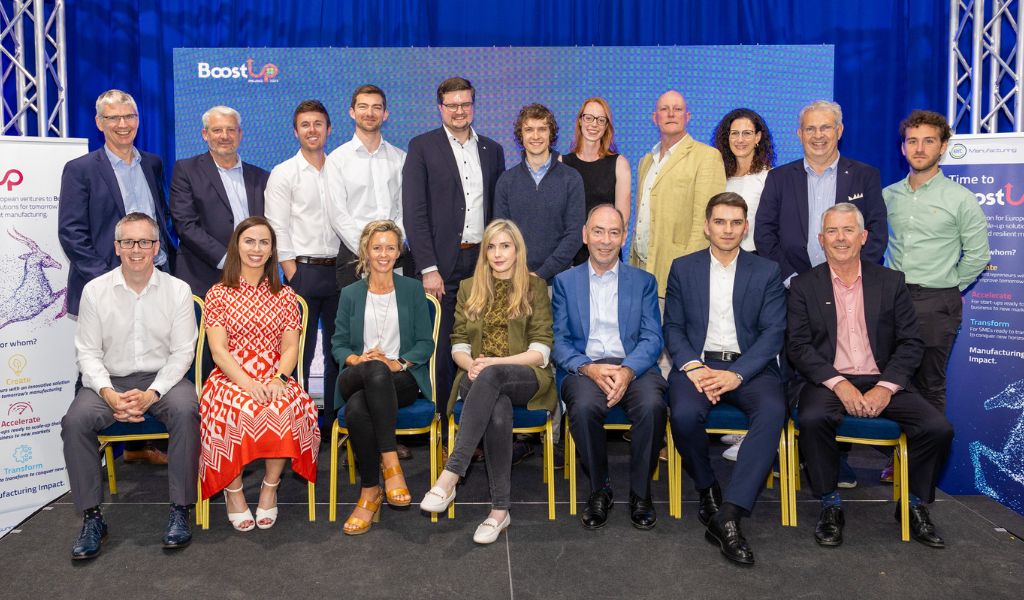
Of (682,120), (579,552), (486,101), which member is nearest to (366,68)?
(486,101)

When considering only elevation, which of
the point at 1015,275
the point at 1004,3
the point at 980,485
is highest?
the point at 1004,3

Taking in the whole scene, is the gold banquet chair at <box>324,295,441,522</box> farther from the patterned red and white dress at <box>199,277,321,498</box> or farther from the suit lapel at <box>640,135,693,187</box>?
the suit lapel at <box>640,135,693,187</box>

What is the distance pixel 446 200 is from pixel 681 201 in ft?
4.23

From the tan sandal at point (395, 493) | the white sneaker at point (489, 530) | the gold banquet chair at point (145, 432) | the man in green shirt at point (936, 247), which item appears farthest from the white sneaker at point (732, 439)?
the gold banquet chair at point (145, 432)

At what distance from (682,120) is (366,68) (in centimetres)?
235

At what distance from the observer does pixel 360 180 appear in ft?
13.5

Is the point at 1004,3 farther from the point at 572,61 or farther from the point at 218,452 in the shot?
the point at 218,452

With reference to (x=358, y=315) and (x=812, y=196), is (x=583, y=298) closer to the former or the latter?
(x=358, y=315)

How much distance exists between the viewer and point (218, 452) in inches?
127

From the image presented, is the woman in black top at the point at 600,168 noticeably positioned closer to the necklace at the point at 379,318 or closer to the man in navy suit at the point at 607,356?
the man in navy suit at the point at 607,356

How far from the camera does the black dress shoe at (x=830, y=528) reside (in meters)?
3.12

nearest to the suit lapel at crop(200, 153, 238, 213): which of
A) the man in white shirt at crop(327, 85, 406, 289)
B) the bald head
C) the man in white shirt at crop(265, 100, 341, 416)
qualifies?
the man in white shirt at crop(265, 100, 341, 416)

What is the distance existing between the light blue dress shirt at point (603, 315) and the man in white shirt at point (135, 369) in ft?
6.11

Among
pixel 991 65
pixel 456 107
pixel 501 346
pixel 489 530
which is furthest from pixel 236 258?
pixel 991 65
